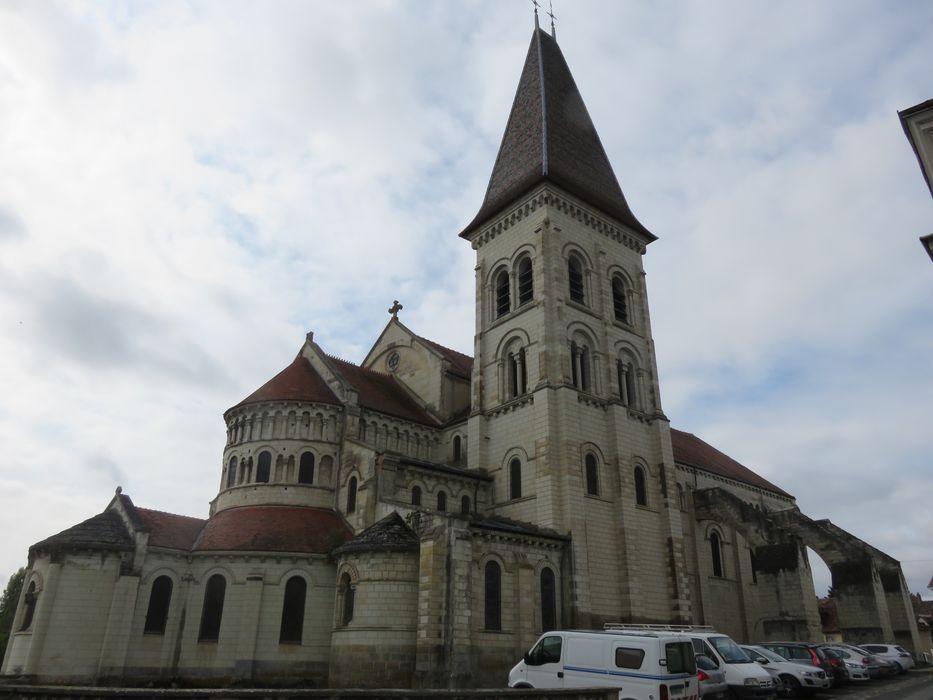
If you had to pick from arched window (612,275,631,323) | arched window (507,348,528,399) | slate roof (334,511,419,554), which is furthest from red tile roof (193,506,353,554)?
arched window (612,275,631,323)

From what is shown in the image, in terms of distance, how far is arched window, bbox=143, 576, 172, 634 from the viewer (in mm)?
25766

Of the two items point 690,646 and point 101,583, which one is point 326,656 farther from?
point 690,646

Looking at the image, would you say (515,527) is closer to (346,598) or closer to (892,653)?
(346,598)

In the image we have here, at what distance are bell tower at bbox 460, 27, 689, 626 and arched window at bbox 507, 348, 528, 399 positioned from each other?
69mm

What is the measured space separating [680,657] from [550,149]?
1137 inches

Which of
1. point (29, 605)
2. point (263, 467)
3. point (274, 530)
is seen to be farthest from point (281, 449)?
point (29, 605)

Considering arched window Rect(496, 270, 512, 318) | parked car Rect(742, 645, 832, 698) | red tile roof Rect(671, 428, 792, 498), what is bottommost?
parked car Rect(742, 645, 832, 698)

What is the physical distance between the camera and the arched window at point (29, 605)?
→ 25.5 m

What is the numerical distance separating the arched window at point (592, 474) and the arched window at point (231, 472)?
1601 centimetres

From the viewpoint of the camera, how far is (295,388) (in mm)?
32844

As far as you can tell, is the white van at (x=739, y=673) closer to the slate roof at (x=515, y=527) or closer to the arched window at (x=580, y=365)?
the slate roof at (x=515, y=527)

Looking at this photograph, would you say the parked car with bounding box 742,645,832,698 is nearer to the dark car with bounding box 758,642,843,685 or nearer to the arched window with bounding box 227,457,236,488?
the dark car with bounding box 758,642,843,685

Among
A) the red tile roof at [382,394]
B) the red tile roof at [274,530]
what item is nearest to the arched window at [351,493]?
the red tile roof at [274,530]

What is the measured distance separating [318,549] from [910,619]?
95.1 feet
